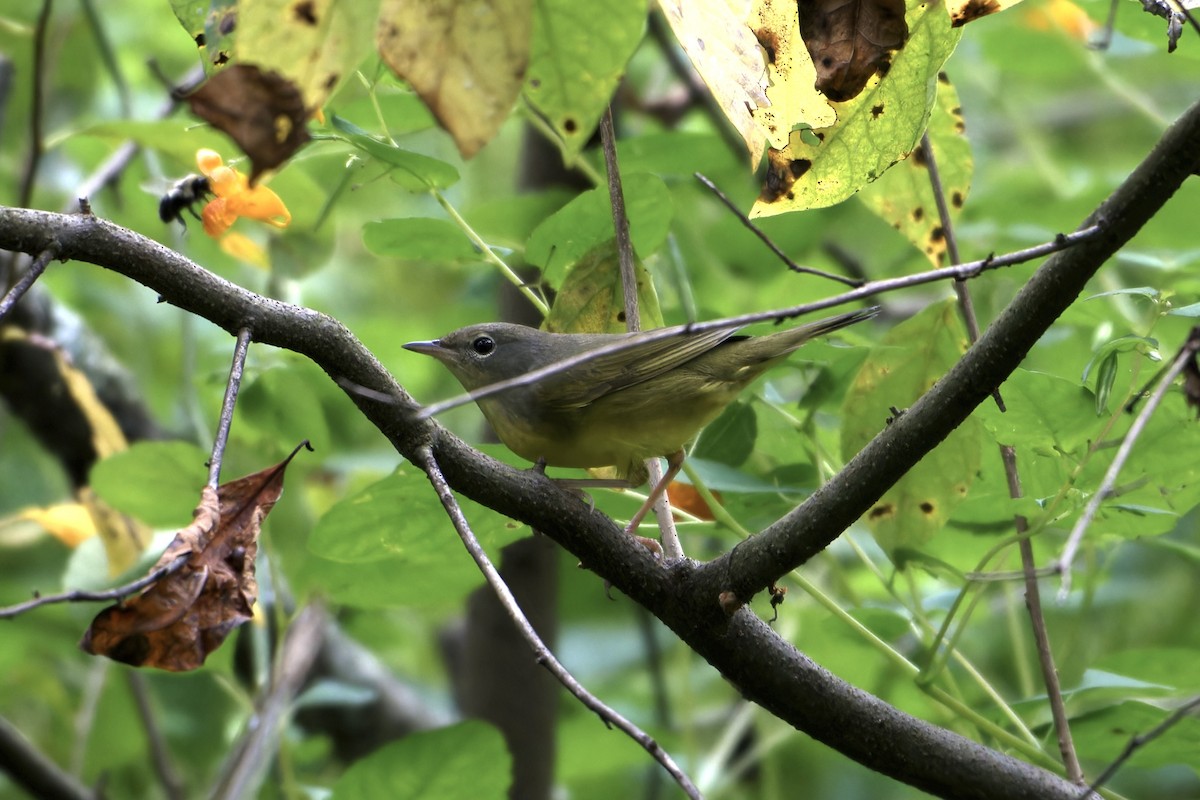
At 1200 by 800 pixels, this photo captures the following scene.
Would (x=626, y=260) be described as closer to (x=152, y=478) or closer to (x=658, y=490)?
(x=658, y=490)

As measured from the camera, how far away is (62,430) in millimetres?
4219

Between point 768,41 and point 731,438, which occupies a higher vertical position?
point 768,41

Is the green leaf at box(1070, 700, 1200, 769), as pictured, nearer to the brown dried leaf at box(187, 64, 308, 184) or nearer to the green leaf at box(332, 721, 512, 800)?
the green leaf at box(332, 721, 512, 800)

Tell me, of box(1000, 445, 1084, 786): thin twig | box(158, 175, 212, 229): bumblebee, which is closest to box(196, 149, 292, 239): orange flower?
box(158, 175, 212, 229): bumblebee

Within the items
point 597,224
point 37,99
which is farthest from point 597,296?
point 37,99

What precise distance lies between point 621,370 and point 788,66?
4.48ft

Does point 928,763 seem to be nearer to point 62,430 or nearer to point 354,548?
point 354,548

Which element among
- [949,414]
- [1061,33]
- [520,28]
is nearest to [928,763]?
[949,414]

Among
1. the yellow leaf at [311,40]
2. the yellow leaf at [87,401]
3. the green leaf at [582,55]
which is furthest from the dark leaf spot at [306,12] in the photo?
the yellow leaf at [87,401]

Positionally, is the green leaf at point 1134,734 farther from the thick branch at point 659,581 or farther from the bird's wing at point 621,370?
the bird's wing at point 621,370

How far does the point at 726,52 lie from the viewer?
1417mm

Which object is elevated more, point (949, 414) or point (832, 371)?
point (832, 371)

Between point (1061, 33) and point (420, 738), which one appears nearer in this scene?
point (420, 738)

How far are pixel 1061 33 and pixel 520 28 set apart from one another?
3787 millimetres
